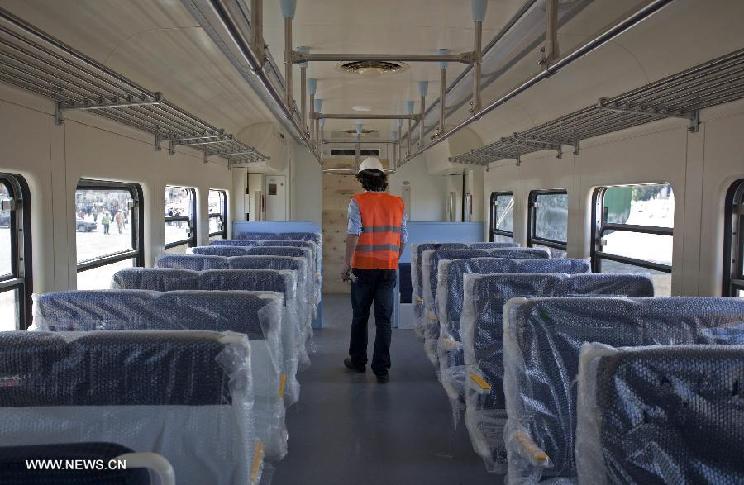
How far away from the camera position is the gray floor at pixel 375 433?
3.25 m

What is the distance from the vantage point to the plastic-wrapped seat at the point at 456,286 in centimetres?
354

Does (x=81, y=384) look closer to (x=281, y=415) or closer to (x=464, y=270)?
(x=281, y=415)

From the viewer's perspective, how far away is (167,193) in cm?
578

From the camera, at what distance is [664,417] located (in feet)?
4.47

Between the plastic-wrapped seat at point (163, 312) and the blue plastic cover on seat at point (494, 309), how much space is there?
38.5 inches

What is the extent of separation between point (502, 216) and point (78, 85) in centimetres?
591

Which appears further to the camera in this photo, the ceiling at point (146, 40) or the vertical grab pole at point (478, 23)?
the vertical grab pole at point (478, 23)

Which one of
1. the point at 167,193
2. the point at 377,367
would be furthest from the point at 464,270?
the point at 167,193

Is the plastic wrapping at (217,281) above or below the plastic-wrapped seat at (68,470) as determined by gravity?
above

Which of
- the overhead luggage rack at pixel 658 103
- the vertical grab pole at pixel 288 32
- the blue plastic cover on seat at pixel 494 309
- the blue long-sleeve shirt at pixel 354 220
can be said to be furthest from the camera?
the blue long-sleeve shirt at pixel 354 220

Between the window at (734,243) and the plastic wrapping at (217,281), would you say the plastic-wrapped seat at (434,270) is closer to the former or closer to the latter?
the window at (734,243)

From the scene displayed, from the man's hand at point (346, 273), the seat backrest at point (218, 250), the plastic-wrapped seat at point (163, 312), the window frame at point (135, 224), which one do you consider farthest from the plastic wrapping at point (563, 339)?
the window frame at point (135, 224)

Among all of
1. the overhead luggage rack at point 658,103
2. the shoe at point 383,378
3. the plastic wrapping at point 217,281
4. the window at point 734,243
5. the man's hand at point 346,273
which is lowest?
the shoe at point 383,378

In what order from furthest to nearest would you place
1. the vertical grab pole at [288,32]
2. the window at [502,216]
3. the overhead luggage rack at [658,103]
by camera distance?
the window at [502,216] < the vertical grab pole at [288,32] < the overhead luggage rack at [658,103]
